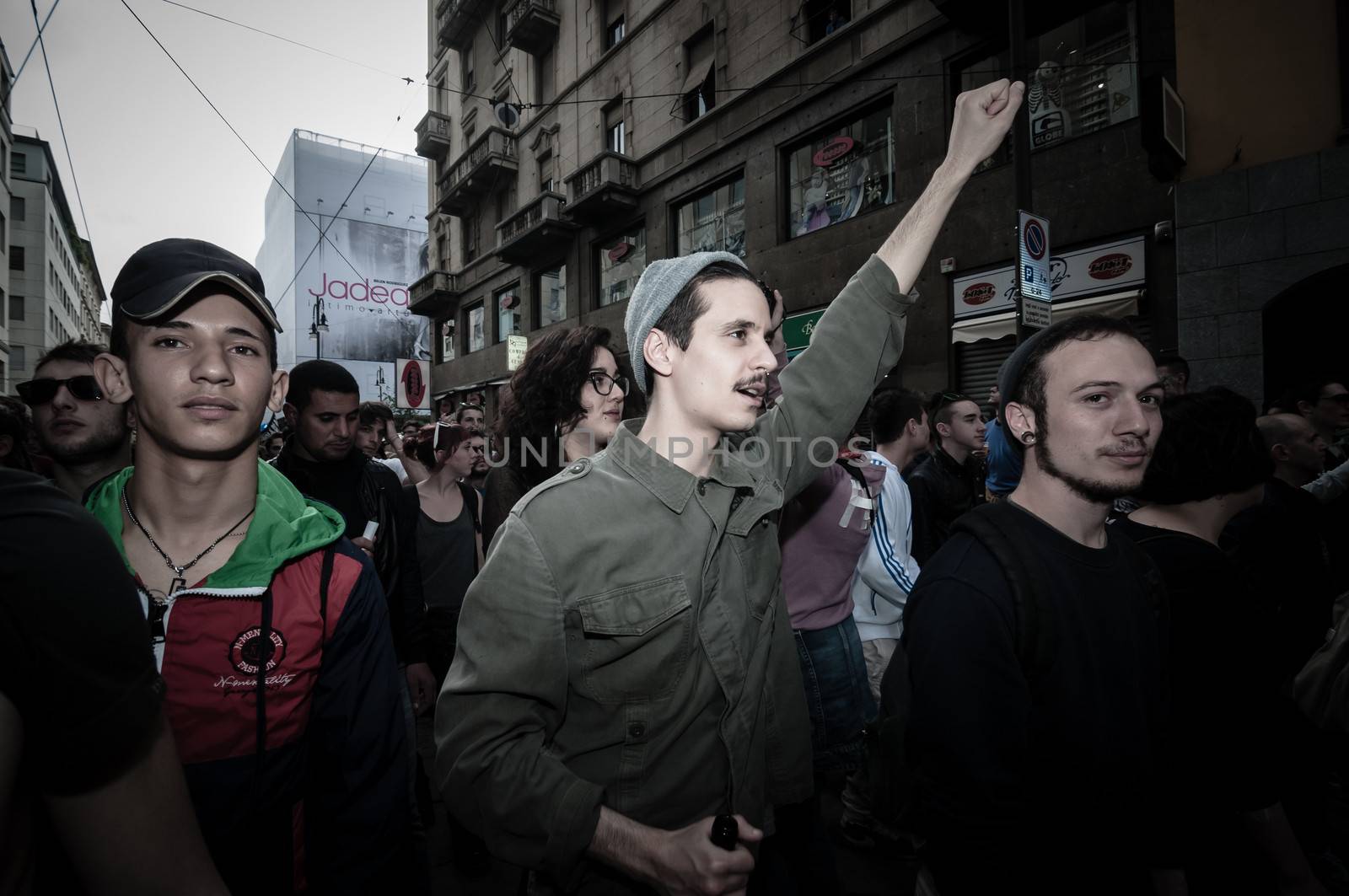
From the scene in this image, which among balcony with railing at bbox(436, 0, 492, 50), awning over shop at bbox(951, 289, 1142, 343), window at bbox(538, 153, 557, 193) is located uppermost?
balcony with railing at bbox(436, 0, 492, 50)

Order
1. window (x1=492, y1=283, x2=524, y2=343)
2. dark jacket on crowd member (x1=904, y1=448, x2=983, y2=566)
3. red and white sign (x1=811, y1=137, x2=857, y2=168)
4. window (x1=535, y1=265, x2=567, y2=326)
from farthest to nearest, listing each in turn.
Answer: window (x1=492, y1=283, x2=524, y2=343) < window (x1=535, y1=265, x2=567, y2=326) < red and white sign (x1=811, y1=137, x2=857, y2=168) < dark jacket on crowd member (x1=904, y1=448, x2=983, y2=566)

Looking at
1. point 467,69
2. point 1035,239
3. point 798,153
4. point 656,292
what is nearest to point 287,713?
point 656,292

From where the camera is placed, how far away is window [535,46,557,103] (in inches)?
818

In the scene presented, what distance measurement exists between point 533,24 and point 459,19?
22.9 ft

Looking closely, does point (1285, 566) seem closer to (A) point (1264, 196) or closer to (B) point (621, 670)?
(B) point (621, 670)

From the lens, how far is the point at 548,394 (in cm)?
318

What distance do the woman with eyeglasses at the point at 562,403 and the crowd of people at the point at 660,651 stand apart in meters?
1.20

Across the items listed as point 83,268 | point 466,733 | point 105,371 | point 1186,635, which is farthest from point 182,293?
point 83,268

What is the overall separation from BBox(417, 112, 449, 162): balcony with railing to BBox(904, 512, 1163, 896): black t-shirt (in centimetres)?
3081

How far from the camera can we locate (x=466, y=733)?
134 cm

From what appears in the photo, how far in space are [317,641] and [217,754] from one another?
30cm

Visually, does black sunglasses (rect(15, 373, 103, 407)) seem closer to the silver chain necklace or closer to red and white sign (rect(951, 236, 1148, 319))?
the silver chain necklace

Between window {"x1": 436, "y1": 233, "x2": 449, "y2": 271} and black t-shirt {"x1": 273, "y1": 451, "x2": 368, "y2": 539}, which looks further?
window {"x1": 436, "y1": 233, "x2": 449, "y2": 271}

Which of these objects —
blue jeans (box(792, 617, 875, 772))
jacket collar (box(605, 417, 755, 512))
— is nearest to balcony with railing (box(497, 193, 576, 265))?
blue jeans (box(792, 617, 875, 772))
